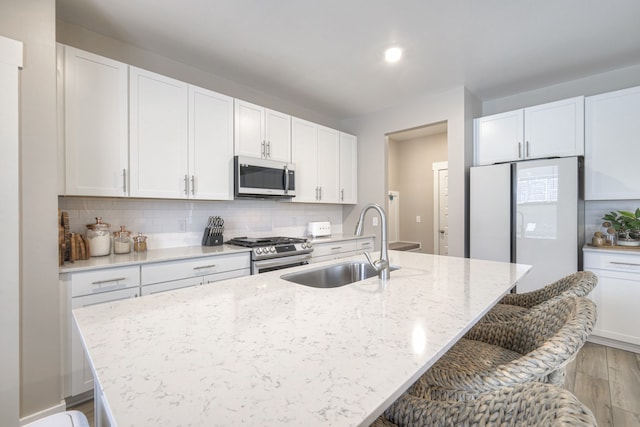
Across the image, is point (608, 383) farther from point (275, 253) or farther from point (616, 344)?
point (275, 253)

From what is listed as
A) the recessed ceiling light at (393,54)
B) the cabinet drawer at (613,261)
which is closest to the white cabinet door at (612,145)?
the cabinet drawer at (613,261)

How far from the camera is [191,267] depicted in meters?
2.33

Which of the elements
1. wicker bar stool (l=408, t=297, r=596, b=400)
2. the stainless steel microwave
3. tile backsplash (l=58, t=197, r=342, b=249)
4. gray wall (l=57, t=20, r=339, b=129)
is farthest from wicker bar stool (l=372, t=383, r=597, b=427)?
gray wall (l=57, t=20, r=339, b=129)

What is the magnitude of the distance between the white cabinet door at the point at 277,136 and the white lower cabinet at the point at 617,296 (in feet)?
10.4

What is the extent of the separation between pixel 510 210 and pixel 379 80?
6.36 ft

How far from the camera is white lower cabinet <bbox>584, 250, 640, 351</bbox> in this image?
256 centimetres

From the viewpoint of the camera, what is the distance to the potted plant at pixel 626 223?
8.89 feet

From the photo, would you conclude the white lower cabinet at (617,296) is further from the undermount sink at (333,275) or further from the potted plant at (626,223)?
the undermount sink at (333,275)

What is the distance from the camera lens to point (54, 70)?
69.7 inches

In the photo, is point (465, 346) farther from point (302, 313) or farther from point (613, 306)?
point (613, 306)

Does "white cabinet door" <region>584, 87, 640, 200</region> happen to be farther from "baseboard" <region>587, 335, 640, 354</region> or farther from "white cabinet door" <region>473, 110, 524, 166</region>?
"baseboard" <region>587, 335, 640, 354</region>

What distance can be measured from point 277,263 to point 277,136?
1439 millimetres


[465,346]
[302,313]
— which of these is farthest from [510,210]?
[302,313]

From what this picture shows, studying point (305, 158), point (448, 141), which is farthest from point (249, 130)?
point (448, 141)
